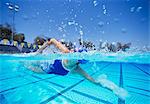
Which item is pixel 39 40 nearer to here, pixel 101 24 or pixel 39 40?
pixel 39 40

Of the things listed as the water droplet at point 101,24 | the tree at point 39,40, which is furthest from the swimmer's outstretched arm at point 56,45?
the water droplet at point 101,24

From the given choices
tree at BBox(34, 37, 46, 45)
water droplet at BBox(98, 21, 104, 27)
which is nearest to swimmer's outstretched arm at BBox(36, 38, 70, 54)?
tree at BBox(34, 37, 46, 45)

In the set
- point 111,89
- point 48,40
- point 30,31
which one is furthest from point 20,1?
point 111,89

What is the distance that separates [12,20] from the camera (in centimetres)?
482

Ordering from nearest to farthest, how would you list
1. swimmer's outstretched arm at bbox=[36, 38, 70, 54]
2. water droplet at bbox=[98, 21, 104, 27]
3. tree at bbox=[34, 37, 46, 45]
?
swimmer's outstretched arm at bbox=[36, 38, 70, 54] < tree at bbox=[34, 37, 46, 45] < water droplet at bbox=[98, 21, 104, 27]

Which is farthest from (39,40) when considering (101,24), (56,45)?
(101,24)

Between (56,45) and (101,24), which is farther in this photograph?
(101,24)

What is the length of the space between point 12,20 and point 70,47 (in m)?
1.78

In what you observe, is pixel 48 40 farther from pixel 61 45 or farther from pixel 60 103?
pixel 60 103

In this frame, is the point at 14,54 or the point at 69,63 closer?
the point at 69,63

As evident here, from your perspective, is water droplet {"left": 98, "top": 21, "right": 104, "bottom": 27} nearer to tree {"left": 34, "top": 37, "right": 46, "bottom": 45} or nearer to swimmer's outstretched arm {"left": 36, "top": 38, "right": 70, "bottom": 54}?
swimmer's outstretched arm {"left": 36, "top": 38, "right": 70, "bottom": 54}

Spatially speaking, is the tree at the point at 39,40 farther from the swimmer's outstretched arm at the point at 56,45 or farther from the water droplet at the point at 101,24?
the water droplet at the point at 101,24

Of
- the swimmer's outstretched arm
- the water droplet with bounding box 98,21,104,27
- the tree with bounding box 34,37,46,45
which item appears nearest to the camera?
the swimmer's outstretched arm

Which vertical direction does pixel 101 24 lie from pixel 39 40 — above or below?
above
